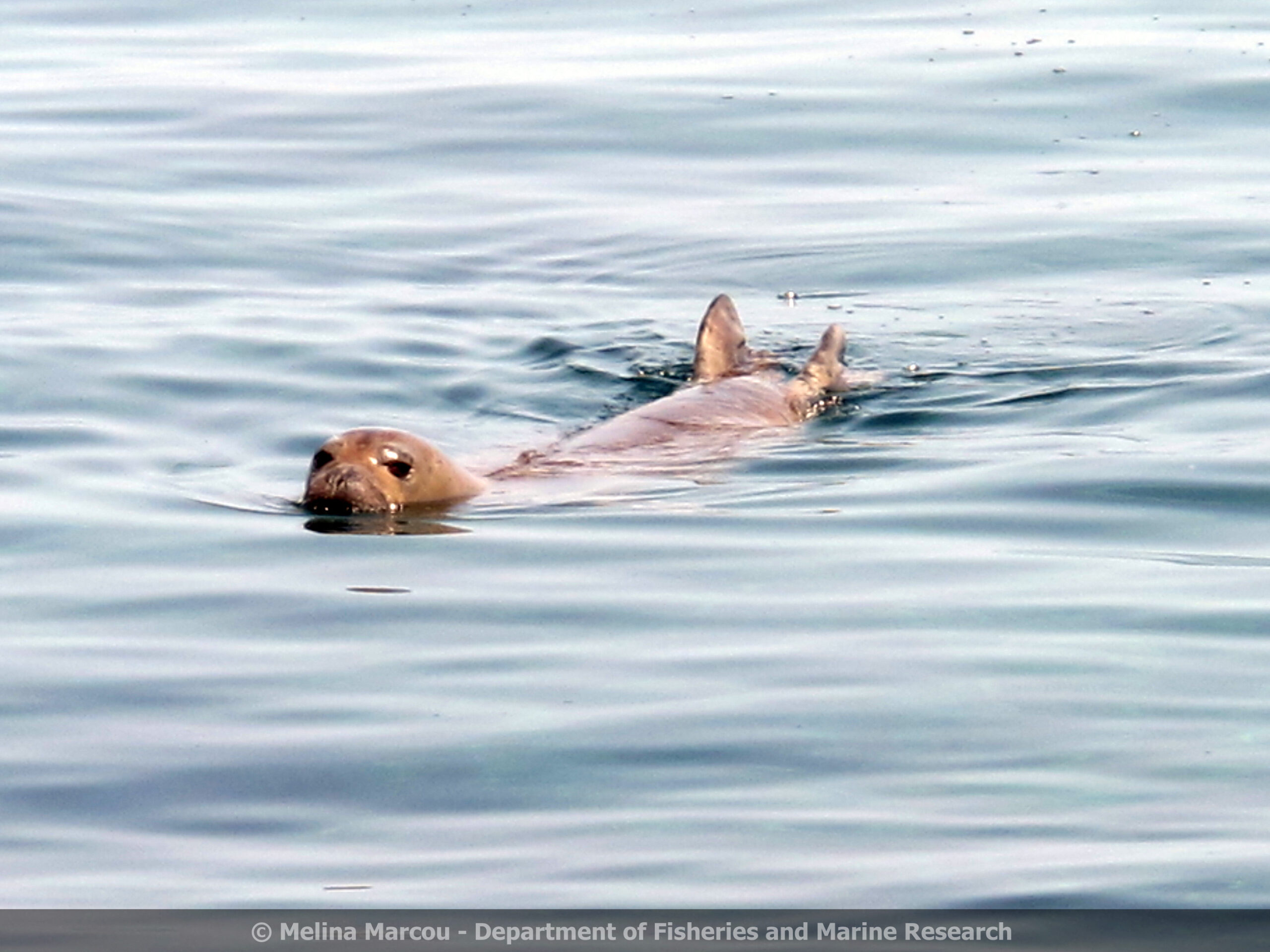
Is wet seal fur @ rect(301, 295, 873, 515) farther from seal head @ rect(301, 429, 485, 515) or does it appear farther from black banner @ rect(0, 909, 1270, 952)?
black banner @ rect(0, 909, 1270, 952)

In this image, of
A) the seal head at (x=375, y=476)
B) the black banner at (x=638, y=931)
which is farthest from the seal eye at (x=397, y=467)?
the black banner at (x=638, y=931)

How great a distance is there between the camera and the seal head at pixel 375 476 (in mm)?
8320

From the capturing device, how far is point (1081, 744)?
5.60 meters

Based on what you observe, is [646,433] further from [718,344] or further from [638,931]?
[638,931]

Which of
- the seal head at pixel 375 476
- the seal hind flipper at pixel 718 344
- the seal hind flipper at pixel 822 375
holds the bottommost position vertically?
the seal head at pixel 375 476

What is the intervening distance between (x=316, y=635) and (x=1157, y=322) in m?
6.17

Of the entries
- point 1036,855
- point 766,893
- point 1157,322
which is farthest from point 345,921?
point 1157,322

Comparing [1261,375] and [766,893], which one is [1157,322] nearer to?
[1261,375]

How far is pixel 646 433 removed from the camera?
32.0 feet

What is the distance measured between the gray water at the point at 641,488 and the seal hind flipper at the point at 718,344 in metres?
0.38

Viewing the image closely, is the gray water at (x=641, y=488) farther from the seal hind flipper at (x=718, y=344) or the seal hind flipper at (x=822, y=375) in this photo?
the seal hind flipper at (x=718, y=344)

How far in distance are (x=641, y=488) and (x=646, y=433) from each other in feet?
3.28

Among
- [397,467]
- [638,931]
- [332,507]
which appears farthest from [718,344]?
[638,931]

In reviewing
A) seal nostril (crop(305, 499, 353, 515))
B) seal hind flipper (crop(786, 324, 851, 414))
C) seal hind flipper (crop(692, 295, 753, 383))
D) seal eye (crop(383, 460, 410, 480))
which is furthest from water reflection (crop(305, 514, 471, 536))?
seal hind flipper (crop(692, 295, 753, 383))
